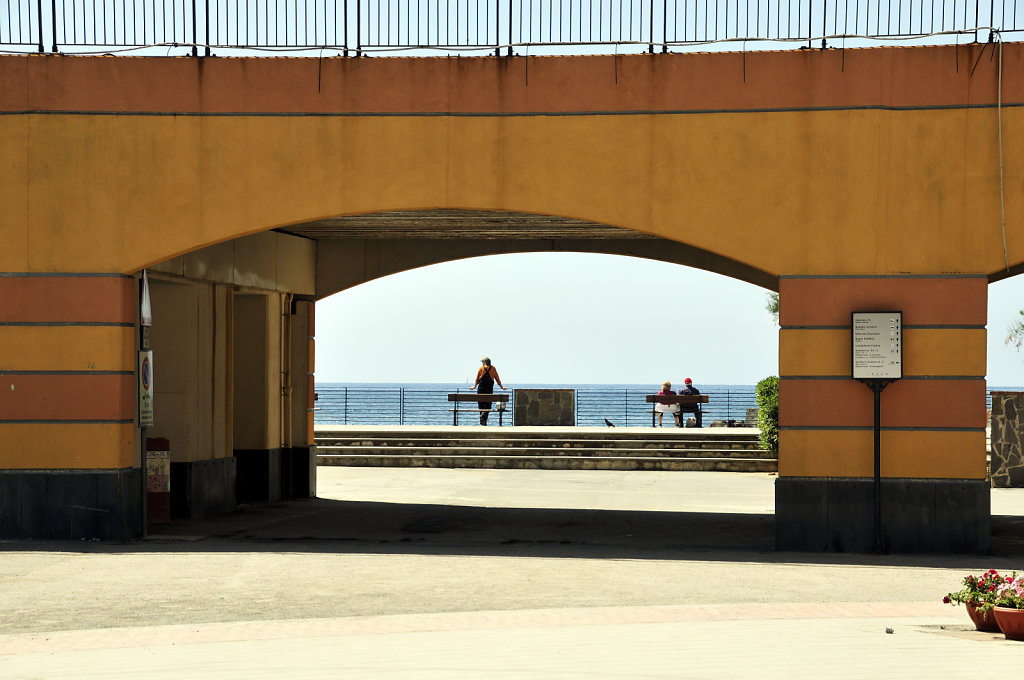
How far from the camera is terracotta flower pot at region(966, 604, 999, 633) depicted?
27.5 ft

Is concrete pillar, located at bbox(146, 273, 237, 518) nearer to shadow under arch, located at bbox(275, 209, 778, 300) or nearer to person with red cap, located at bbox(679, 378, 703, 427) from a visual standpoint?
shadow under arch, located at bbox(275, 209, 778, 300)

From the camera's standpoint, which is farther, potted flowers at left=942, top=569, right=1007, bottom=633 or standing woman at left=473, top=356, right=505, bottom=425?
standing woman at left=473, top=356, right=505, bottom=425

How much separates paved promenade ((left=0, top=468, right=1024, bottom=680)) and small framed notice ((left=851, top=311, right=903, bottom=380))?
1741 millimetres

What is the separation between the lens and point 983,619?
8.42 metres

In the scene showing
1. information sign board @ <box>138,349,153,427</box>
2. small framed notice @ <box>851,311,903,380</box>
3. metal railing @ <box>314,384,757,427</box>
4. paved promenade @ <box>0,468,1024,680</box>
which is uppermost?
small framed notice @ <box>851,311,903,380</box>

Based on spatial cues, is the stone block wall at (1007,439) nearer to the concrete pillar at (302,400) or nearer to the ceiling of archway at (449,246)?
the ceiling of archway at (449,246)

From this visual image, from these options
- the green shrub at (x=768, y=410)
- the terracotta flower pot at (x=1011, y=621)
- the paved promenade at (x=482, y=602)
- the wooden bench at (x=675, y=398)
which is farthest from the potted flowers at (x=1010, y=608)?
the wooden bench at (x=675, y=398)

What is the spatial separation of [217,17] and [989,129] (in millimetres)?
7705

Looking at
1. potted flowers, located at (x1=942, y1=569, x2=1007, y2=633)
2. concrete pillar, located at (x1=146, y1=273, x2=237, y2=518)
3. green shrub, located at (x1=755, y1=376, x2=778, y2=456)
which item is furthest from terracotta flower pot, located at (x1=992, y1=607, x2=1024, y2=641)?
green shrub, located at (x1=755, y1=376, x2=778, y2=456)

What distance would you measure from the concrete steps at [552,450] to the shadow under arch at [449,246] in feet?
23.9

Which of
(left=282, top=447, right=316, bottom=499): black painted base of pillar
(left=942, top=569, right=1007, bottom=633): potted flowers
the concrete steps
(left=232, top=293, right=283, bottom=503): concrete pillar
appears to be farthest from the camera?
the concrete steps

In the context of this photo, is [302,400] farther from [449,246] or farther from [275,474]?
[449,246]

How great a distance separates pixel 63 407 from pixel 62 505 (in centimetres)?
98

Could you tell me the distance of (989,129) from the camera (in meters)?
12.8
